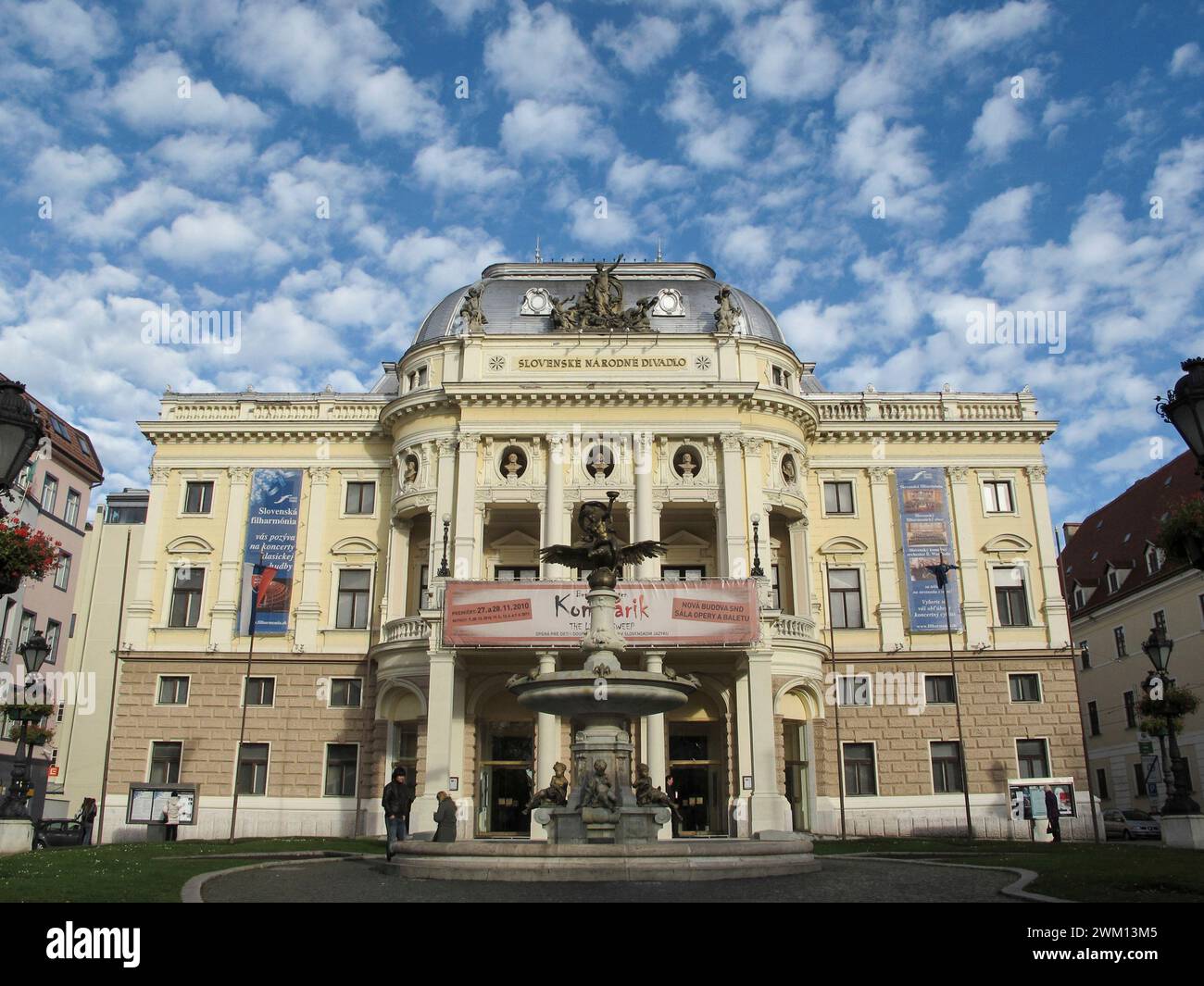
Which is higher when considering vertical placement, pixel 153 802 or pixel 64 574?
pixel 64 574

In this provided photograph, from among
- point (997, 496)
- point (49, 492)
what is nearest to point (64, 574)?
point (49, 492)

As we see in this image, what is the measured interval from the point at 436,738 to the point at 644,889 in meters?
22.6

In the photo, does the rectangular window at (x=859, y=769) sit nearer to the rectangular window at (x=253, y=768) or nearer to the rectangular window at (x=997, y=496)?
the rectangular window at (x=997, y=496)

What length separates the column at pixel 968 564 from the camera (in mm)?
41250

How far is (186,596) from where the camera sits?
137 feet

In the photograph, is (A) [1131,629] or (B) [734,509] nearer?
(B) [734,509]

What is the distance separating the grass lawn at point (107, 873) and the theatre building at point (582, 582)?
38.0 feet

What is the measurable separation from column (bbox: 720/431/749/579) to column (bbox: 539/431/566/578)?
19.3 ft

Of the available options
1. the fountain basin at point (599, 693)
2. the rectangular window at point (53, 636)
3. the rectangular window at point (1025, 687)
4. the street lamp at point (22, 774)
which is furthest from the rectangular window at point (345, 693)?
the rectangular window at point (1025, 687)

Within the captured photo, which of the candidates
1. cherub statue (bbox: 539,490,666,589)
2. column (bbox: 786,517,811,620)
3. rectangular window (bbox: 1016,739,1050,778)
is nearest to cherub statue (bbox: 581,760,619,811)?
cherub statue (bbox: 539,490,666,589)

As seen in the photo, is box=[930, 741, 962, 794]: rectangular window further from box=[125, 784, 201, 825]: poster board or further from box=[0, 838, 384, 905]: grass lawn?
box=[125, 784, 201, 825]: poster board

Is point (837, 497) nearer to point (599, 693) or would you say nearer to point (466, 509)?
point (466, 509)
